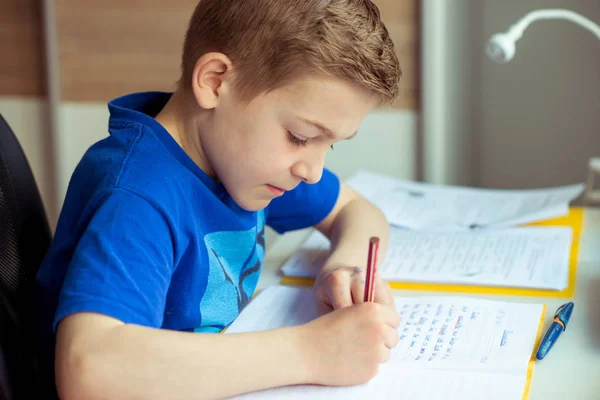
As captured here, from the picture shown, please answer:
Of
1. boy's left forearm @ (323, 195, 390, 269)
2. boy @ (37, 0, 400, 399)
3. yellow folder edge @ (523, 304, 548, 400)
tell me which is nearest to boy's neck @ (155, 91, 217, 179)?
boy @ (37, 0, 400, 399)

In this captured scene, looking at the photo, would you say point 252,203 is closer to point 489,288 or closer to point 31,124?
point 489,288

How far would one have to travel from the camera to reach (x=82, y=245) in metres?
0.70

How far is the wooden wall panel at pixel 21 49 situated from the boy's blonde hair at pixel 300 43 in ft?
3.83

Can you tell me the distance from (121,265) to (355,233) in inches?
17.7

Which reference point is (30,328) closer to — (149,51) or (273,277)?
(273,277)

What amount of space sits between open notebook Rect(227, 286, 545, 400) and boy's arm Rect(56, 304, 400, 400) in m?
0.02

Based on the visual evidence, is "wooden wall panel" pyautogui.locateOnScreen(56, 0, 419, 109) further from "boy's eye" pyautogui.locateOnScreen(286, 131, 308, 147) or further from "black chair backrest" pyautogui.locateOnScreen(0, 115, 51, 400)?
"boy's eye" pyautogui.locateOnScreen(286, 131, 308, 147)

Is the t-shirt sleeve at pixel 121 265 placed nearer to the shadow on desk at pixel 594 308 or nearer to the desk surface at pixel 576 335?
the desk surface at pixel 576 335

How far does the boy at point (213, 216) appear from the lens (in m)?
0.67

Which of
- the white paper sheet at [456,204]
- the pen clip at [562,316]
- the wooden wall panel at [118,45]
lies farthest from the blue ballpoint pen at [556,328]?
the wooden wall panel at [118,45]

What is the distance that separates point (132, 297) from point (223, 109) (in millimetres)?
240

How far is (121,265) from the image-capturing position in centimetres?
69

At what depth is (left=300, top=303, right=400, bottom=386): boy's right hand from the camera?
716mm

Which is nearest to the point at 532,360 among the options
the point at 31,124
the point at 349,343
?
the point at 349,343
